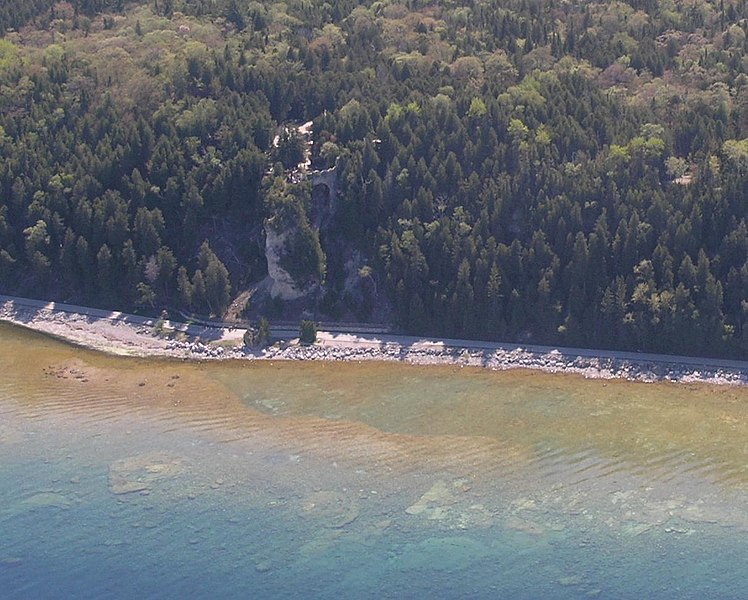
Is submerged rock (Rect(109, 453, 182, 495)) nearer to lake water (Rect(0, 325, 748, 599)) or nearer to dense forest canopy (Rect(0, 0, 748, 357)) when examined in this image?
lake water (Rect(0, 325, 748, 599))

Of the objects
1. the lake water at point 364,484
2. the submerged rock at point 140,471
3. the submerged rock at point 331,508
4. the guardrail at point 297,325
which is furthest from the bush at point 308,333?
the submerged rock at point 331,508

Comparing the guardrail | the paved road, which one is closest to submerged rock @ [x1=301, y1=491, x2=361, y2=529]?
the paved road

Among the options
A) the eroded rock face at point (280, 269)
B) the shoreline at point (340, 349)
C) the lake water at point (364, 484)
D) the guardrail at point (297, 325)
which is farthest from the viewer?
the eroded rock face at point (280, 269)

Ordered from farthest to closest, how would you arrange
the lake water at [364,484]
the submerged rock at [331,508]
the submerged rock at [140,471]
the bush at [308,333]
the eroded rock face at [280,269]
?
the eroded rock face at [280,269] → the bush at [308,333] → the submerged rock at [140,471] → the submerged rock at [331,508] → the lake water at [364,484]

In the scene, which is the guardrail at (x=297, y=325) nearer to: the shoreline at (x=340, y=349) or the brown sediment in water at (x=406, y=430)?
the shoreline at (x=340, y=349)

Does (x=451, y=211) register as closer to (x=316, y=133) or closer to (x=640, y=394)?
(x=316, y=133)

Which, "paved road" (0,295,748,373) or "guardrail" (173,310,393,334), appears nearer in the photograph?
"paved road" (0,295,748,373)

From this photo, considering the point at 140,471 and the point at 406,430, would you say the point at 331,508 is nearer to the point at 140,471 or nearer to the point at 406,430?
the point at 406,430
